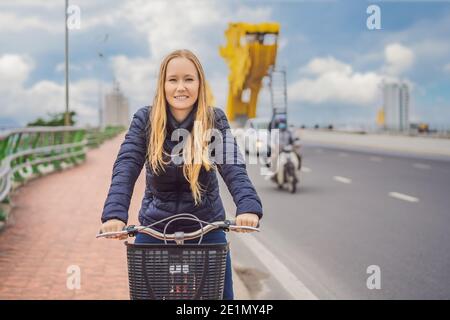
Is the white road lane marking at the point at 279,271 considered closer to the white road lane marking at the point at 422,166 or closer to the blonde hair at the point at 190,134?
the blonde hair at the point at 190,134

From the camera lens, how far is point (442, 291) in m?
6.14

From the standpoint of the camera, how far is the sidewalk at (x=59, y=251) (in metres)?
5.74

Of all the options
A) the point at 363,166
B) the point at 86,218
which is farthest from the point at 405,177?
the point at 86,218

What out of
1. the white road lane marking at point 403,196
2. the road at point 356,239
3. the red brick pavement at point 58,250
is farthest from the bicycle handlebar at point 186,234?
the white road lane marking at point 403,196

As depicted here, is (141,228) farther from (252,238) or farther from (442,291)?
(252,238)

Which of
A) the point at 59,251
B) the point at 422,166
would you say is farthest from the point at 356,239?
the point at 422,166

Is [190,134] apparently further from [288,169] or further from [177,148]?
[288,169]

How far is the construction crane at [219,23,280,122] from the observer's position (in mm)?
16859

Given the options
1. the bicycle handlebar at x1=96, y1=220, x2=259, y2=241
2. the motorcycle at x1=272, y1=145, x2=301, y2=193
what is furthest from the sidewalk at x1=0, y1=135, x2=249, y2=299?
the motorcycle at x1=272, y1=145, x2=301, y2=193

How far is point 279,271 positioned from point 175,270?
15.7ft

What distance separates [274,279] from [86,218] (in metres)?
4.18

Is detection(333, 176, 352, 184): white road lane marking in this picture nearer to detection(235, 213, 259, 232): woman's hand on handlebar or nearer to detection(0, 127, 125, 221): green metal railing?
detection(0, 127, 125, 221): green metal railing

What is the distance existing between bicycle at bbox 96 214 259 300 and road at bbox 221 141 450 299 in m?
3.72

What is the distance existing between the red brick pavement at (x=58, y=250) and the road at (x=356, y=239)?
1.40 metres
